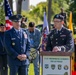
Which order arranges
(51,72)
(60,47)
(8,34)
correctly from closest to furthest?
1. (51,72)
2. (60,47)
3. (8,34)

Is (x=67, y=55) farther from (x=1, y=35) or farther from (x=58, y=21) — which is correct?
(x=1, y=35)

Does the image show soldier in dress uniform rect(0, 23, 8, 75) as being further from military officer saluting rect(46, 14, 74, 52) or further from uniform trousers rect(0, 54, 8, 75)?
military officer saluting rect(46, 14, 74, 52)

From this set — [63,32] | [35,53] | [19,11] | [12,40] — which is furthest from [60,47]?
[19,11]

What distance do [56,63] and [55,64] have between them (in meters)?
0.03

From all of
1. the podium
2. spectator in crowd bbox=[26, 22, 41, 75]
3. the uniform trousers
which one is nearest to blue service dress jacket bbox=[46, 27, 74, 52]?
the podium

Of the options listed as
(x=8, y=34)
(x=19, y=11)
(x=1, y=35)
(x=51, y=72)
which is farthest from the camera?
(x=19, y=11)

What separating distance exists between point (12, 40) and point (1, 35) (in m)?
2.60

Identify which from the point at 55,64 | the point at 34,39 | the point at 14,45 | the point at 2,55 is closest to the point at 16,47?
the point at 14,45

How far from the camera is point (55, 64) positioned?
7895 mm

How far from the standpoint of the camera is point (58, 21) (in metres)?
8.79

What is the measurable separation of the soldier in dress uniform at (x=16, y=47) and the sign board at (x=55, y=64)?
133cm

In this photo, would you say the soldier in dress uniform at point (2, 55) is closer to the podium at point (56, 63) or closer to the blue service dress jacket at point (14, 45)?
the blue service dress jacket at point (14, 45)

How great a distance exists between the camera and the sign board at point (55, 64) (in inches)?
309

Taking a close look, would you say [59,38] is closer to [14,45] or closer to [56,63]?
[14,45]
